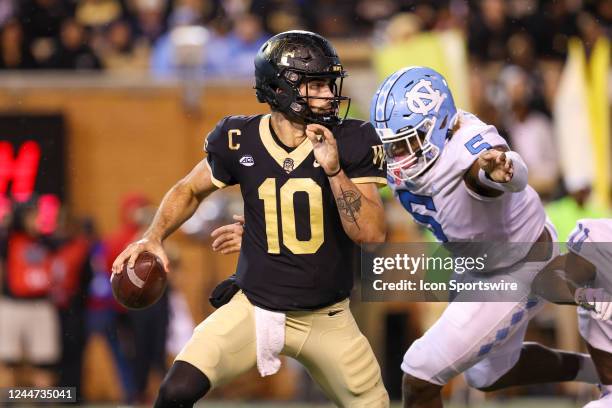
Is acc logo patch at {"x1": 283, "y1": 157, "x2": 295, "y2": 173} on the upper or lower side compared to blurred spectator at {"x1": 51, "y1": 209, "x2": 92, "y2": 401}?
upper

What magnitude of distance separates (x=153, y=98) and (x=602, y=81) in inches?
147

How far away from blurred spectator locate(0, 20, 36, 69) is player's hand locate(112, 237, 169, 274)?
20.9 ft

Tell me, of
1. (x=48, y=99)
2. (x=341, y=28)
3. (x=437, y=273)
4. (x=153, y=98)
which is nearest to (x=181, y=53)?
(x=153, y=98)

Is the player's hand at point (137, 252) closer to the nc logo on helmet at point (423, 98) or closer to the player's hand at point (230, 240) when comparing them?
the player's hand at point (230, 240)

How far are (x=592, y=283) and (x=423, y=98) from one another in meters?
1.10

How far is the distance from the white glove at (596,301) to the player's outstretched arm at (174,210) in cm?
167

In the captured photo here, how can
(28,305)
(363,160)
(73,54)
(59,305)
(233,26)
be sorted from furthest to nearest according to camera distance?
(233,26), (73,54), (59,305), (28,305), (363,160)

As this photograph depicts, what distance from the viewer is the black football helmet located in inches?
192

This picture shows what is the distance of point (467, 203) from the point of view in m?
5.30

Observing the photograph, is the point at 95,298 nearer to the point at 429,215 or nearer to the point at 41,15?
the point at 41,15

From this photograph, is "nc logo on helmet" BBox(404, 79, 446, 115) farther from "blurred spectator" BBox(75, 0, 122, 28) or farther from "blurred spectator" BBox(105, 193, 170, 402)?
"blurred spectator" BBox(75, 0, 122, 28)

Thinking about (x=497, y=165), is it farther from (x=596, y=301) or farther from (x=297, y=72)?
(x=297, y=72)

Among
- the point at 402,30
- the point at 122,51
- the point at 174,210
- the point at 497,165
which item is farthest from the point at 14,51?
the point at 497,165

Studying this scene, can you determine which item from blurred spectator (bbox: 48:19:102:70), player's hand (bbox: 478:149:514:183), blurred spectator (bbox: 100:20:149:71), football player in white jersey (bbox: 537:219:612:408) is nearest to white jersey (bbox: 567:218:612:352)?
football player in white jersey (bbox: 537:219:612:408)
